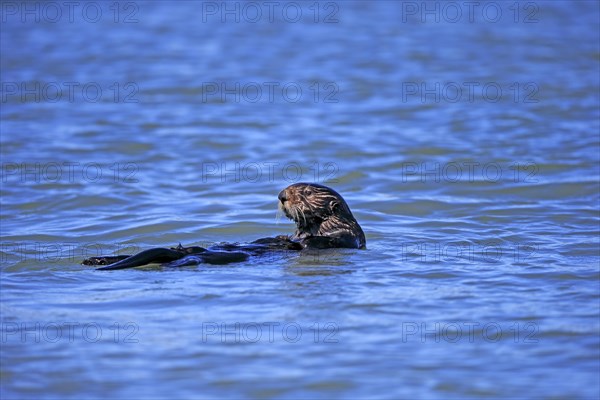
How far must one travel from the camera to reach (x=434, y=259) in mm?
8875

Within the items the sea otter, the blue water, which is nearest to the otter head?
the sea otter

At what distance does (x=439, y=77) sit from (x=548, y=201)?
8.51 m

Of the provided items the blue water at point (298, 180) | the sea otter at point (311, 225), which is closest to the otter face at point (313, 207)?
the sea otter at point (311, 225)

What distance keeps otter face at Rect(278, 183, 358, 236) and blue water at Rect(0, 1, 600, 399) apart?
470 mm

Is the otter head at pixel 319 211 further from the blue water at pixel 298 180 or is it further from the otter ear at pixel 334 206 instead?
the blue water at pixel 298 180

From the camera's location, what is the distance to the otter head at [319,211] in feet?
30.1

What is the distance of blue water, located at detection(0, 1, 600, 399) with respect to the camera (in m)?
6.30

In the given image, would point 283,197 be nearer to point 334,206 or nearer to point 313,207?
point 313,207

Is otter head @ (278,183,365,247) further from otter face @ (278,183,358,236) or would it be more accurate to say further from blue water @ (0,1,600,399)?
blue water @ (0,1,600,399)

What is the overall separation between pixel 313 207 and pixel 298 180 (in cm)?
380

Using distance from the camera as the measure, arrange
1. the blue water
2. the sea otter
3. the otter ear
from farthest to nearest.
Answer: the otter ear, the sea otter, the blue water

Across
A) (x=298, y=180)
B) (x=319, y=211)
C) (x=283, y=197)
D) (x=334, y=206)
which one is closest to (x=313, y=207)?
(x=319, y=211)

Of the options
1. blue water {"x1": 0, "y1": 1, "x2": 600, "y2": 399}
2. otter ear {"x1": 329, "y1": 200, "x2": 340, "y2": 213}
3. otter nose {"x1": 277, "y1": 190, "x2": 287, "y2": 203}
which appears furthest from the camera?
otter ear {"x1": 329, "y1": 200, "x2": 340, "y2": 213}

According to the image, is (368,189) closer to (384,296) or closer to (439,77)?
(384,296)
